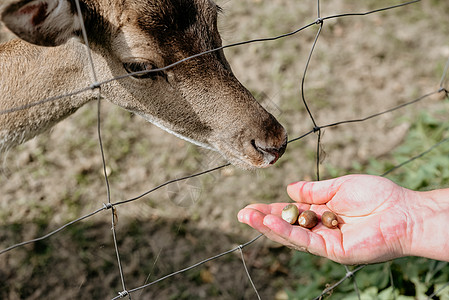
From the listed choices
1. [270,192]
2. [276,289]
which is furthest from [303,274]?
[270,192]

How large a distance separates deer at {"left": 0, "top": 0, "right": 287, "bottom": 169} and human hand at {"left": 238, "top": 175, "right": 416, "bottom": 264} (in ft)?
1.40

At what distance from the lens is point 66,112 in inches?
106

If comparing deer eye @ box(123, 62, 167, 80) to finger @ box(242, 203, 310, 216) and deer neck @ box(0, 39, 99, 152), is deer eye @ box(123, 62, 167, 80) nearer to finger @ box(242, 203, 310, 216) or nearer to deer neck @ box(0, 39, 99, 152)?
deer neck @ box(0, 39, 99, 152)

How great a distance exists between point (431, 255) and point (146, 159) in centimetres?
271

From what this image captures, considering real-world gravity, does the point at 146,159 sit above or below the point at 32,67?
below

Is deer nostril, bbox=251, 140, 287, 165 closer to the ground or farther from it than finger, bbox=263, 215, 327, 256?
farther from it

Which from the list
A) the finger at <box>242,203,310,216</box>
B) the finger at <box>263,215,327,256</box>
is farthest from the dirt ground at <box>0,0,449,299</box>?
the finger at <box>263,215,327,256</box>

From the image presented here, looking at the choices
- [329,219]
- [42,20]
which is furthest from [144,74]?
[329,219]

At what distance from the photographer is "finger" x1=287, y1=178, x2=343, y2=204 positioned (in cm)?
232

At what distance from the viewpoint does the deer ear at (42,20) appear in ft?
6.16

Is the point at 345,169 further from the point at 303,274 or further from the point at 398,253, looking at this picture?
the point at 398,253

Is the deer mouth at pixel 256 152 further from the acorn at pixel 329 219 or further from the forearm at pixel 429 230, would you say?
the forearm at pixel 429 230

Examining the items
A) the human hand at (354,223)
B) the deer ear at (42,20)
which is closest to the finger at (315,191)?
the human hand at (354,223)

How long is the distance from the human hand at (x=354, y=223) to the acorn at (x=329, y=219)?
0.09ft
